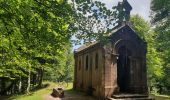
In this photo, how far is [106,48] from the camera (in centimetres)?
2470

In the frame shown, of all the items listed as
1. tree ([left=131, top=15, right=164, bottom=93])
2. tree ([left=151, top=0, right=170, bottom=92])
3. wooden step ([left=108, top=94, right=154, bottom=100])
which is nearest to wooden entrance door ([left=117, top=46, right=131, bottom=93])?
wooden step ([left=108, top=94, right=154, bottom=100])

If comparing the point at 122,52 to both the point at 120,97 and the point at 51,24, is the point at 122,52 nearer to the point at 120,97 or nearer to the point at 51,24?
the point at 120,97

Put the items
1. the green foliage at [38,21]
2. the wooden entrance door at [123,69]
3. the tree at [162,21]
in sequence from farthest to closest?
the tree at [162,21]
the wooden entrance door at [123,69]
the green foliage at [38,21]

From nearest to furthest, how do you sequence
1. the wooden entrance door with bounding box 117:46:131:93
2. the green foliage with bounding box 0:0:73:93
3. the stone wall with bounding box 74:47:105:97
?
the green foliage with bounding box 0:0:73:93, the stone wall with bounding box 74:47:105:97, the wooden entrance door with bounding box 117:46:131:93

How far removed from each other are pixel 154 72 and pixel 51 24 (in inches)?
1147

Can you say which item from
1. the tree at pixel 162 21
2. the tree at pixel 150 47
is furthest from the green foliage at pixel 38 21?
the tree at pixel 150 47

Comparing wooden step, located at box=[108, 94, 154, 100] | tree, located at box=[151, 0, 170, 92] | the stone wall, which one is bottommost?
wooden step, located at box=[108, 94, 154, 100]

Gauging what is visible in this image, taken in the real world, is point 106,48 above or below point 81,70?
above

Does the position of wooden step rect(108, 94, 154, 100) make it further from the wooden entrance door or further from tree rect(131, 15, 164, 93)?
tree rect(131, 15, 164, 93)

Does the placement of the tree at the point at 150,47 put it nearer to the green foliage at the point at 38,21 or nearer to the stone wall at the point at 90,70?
the stone wall at the point at 90,70

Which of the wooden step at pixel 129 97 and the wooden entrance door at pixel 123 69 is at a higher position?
the wooden entrance door at pixel 123 69

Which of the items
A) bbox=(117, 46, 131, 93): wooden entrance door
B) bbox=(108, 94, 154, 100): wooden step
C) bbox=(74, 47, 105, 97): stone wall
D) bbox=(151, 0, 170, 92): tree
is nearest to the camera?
bbox=(108, 94, 154, 100): wooden step

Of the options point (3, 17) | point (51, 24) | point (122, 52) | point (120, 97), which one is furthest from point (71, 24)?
point (122, 52)

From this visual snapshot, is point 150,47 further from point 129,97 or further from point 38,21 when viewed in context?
point 38,21
